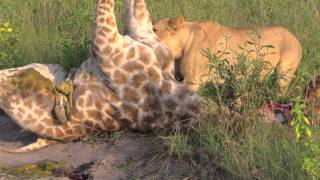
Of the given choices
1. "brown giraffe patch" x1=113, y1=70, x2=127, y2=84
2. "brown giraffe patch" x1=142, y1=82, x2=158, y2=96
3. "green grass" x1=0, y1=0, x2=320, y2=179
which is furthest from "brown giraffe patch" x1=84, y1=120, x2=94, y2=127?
"green grass" x1=0, y1=0, x2=320, y2=179

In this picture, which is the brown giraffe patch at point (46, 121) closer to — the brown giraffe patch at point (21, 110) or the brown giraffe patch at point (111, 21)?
the brown giraffe patch at point (21, 110)

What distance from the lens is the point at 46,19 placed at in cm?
927

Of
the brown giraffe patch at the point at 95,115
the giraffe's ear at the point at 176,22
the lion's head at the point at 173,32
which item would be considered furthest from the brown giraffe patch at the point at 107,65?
the giraffe's ear at the point at 176,22

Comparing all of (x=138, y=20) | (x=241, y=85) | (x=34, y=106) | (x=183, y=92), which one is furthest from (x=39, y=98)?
(x=241, y=85)

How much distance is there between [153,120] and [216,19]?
3072mm

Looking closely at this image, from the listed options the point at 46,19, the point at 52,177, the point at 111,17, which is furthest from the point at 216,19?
the point at 52,177

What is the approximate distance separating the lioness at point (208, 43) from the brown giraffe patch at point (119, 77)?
89 cm

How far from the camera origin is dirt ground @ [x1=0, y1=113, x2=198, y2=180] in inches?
213

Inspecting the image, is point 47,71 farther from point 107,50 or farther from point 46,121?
point 107,50

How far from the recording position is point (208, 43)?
24.9ft

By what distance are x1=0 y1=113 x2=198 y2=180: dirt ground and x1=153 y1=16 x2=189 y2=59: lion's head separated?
1451mm

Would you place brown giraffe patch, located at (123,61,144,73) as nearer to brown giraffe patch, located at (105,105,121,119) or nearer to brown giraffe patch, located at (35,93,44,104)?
brown giraffe patch, located at (105,105,121,119)

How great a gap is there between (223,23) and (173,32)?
5.32 ft

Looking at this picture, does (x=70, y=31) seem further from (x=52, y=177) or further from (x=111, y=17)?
(x=52, y=177)
